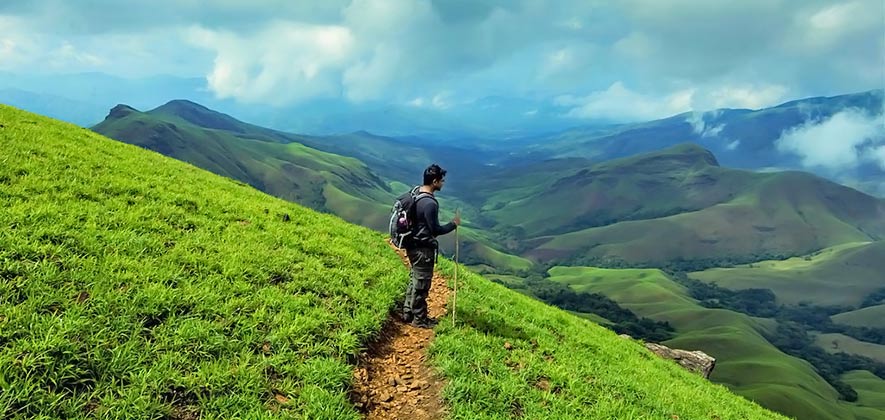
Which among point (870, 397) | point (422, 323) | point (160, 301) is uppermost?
point (160, 301)

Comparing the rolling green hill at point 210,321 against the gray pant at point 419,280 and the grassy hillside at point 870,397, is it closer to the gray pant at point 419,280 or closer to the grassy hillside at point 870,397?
the gray pant at point 419,280

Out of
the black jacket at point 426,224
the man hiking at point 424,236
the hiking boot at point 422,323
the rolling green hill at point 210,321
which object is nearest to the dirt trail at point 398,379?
the hiking boot at point 422,323

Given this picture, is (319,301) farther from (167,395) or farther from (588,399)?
(588,399)

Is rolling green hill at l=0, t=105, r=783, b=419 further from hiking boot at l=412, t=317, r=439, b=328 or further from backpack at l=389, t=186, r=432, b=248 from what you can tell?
backpack at l=389, t=186, r=432, b=248

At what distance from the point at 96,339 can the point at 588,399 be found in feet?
33.5

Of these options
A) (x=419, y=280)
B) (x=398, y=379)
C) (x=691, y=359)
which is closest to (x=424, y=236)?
(x=419, y=280)

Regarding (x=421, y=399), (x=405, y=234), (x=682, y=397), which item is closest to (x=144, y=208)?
(x=405, y=234)

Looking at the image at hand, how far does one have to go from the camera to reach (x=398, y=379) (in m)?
11.0

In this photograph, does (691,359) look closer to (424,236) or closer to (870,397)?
(424,236)

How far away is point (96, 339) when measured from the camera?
8.63 metres

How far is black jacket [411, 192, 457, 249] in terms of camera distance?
1232 centimetres

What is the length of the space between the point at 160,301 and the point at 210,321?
1.10 meters

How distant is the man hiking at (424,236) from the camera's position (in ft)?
40.6

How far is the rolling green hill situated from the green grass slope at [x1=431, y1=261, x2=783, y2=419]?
0.20 ft
